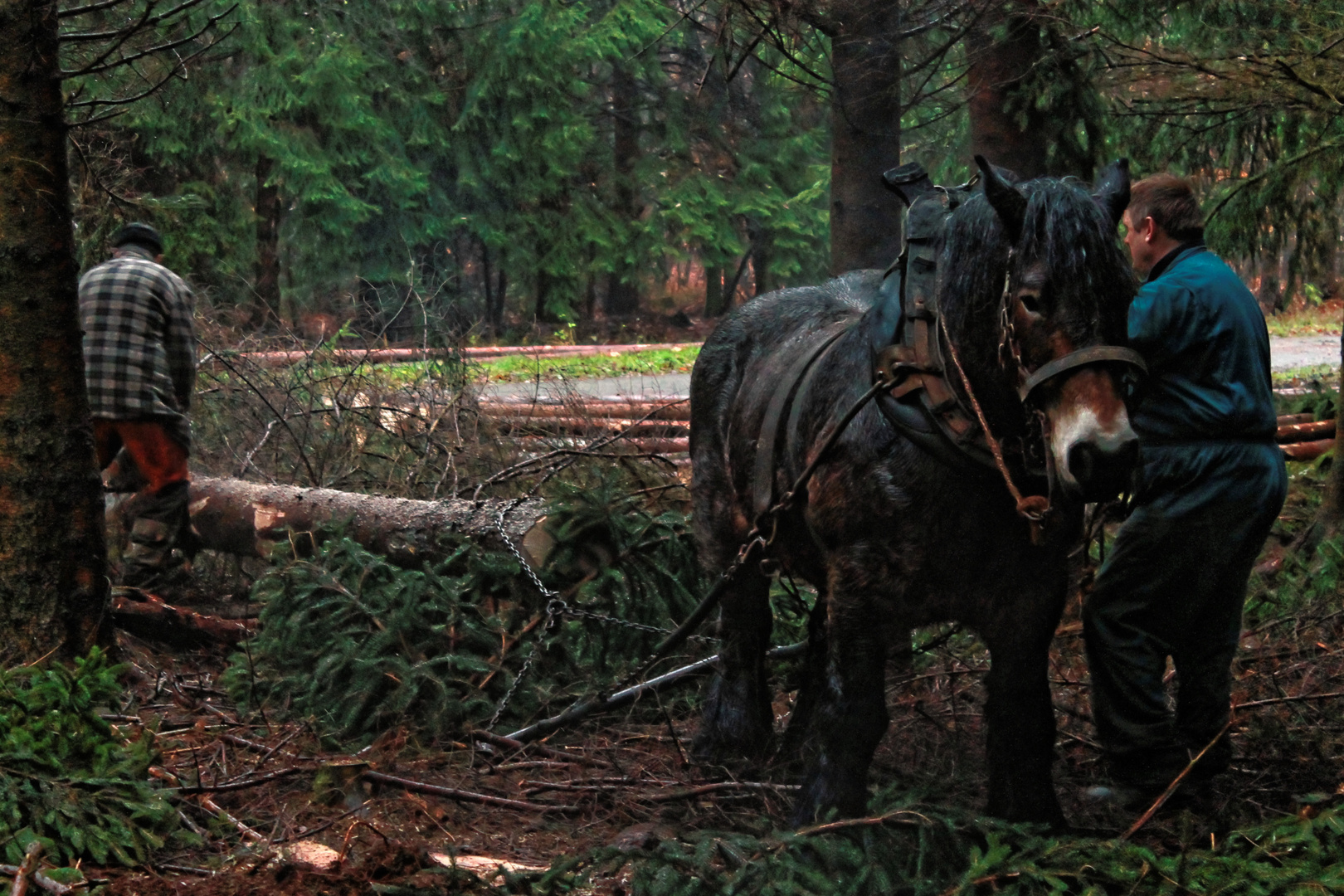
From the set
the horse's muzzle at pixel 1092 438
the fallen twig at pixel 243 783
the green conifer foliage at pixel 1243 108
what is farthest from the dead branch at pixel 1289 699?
the fallen twig at pixel 243 783

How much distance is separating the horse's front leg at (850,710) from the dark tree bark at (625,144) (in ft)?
80.9

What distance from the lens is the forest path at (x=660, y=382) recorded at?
40.9 feet

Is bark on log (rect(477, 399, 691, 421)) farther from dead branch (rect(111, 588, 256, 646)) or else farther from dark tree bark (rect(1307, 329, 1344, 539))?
dark tree bark (rect(1307, 329, 1344, 539))

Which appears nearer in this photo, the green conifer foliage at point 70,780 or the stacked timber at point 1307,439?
the green conifer foliage at point 70,780

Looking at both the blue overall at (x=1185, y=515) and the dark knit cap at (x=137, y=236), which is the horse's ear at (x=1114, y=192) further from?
the dark knit cap at (x=137, y=236)

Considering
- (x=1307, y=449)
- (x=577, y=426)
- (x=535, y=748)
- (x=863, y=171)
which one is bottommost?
(x=535, y=748)

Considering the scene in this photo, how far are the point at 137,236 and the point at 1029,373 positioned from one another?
6.58 m

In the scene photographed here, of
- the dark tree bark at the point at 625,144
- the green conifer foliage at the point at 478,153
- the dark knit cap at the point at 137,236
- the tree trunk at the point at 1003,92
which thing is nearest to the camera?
the tree trunk at the point at 1003,92

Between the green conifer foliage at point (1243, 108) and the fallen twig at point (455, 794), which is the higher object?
the green conifer foliage at point (1243, 108)

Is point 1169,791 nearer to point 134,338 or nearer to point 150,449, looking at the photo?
point 150,449

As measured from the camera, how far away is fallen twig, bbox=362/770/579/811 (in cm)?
471

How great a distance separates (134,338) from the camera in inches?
314

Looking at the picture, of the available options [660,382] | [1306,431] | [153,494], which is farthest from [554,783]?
[660,382]

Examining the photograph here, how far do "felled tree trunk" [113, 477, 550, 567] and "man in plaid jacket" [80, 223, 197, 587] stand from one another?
0.60 feet
